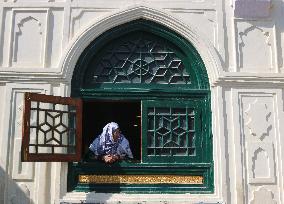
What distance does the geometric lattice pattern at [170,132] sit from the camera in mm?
6422

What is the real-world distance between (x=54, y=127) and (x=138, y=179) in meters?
1.27

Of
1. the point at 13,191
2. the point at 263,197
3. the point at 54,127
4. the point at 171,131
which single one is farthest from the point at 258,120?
the point at 13,191

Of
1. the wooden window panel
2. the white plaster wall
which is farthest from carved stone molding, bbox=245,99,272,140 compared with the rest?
the wooden window panel

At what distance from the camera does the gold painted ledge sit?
6234 mm

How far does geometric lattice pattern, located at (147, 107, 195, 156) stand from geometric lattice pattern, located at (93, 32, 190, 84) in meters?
0.45

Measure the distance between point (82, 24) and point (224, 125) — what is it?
2341 mm

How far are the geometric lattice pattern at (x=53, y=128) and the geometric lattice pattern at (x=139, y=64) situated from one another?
0.76 meters

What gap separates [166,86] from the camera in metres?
6.63

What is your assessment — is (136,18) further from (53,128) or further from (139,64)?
(53,128)

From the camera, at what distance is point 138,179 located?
6.26 m

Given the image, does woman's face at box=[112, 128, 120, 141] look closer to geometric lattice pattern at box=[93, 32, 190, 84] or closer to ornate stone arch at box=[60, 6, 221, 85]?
geometric lattice pattern at box=[93, 32, 190, 84]

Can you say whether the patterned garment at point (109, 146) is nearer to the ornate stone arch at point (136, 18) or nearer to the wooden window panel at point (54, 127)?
the wooden window panel at point (54, 127)

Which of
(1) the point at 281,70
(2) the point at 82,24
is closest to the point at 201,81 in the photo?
(1) the point at 281,70

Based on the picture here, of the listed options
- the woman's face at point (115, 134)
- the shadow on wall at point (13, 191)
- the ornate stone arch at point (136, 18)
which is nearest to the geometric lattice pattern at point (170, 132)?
the woman's face at point (115, 134)
